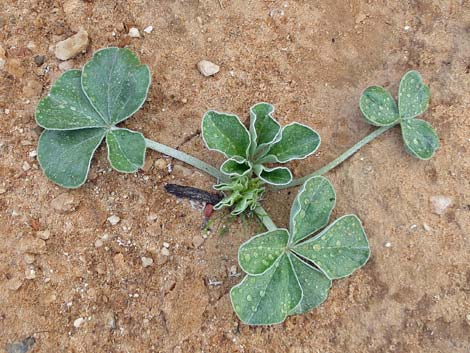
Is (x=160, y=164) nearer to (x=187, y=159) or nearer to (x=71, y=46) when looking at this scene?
(x=187, y=159)

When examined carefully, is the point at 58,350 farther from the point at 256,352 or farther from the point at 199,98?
the point at 199,98

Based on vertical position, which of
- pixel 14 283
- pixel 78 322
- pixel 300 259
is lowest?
pixel 78 322

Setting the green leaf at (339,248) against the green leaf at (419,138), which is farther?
the green leaf at (419,138)

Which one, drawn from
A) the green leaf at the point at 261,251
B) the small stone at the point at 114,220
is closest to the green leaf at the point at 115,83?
the small stone at the point at 114,220

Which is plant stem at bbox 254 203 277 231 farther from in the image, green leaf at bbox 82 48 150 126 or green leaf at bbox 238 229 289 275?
green leaf at bbox 82 48 150 126

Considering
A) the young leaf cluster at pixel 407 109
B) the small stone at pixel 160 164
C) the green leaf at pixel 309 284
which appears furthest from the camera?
the small stone at pixel 160 164

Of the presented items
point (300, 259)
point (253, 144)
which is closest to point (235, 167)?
point (253, 144)

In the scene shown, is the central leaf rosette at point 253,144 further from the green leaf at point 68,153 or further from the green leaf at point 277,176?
the green leaf at point 68,153

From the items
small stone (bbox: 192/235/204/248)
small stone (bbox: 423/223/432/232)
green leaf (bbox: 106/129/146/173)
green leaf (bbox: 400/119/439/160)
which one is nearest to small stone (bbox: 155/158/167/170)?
green leaf (bbox: 106/129/146/173)
